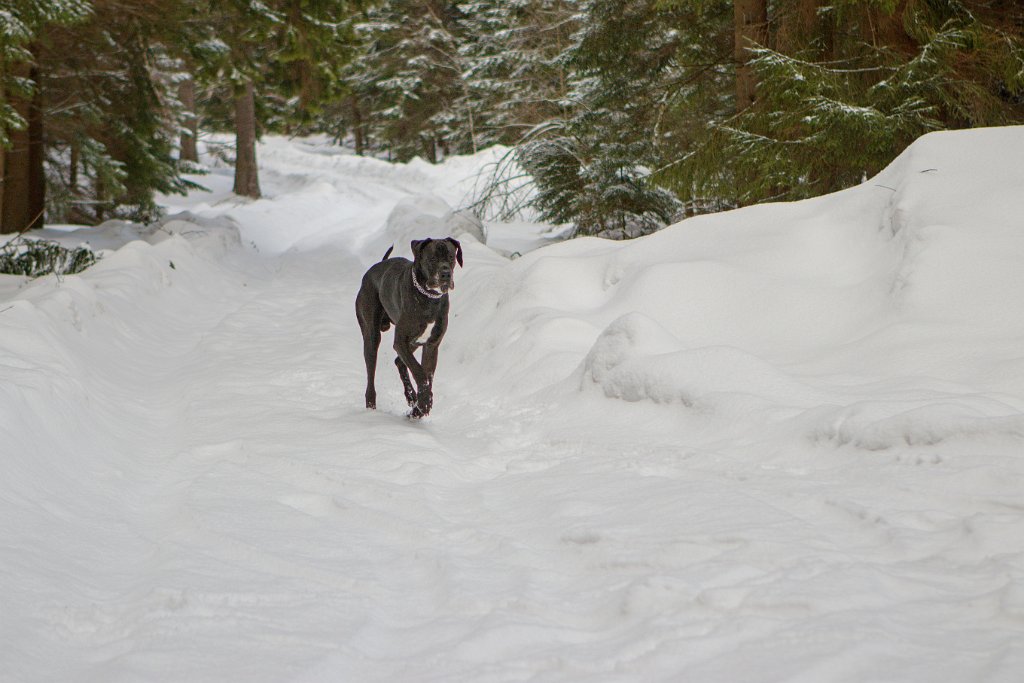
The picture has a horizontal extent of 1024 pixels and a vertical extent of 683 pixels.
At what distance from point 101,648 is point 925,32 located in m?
9.76

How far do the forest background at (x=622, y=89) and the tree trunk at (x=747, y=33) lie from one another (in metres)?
0.03

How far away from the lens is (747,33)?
11.2 meters

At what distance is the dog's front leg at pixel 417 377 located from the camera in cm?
622

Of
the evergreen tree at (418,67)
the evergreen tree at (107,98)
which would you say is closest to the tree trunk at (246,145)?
the evergreen tree at (107,98)

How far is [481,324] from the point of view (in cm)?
858

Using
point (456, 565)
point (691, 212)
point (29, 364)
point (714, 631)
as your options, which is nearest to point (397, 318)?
point (29, 364)

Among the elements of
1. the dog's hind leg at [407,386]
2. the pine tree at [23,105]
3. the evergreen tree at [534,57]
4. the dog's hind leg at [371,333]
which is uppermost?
the evergreen tree at [534,57]

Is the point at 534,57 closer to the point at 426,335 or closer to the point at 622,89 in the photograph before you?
the point at 622,89

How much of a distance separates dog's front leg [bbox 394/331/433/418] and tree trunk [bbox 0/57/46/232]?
982cm

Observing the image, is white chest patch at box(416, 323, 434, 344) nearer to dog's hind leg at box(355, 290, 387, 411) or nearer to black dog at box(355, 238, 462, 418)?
black dog at box(355, 238, 462, 418)

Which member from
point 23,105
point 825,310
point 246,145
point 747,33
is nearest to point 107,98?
point 23,105

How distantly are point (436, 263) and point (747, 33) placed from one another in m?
7.43

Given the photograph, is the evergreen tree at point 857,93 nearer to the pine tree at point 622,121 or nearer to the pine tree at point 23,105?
the pine tree at point 622,121

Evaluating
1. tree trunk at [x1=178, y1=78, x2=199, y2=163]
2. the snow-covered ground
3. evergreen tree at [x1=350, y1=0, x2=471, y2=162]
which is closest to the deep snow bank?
the snow-covered ground
